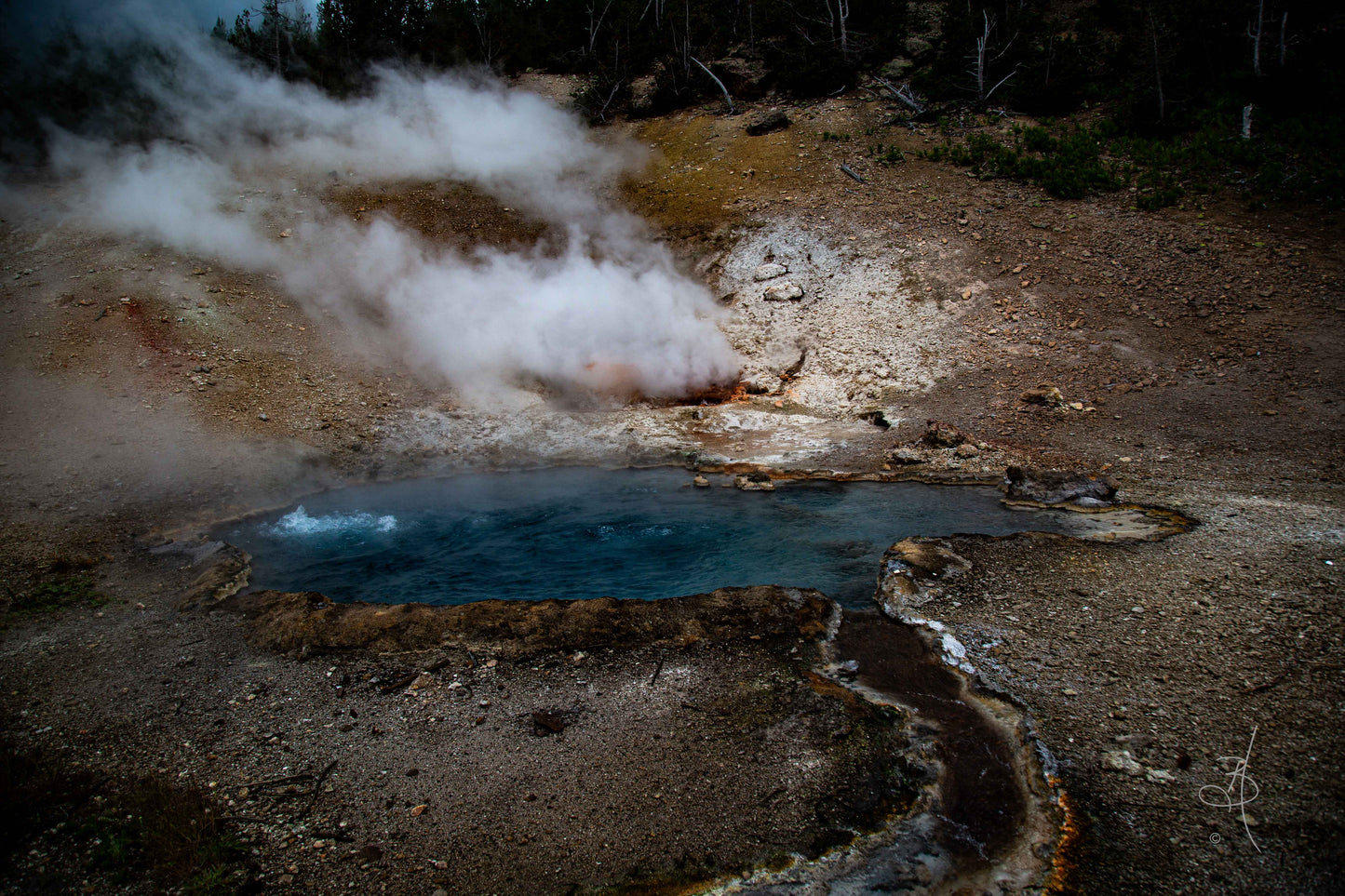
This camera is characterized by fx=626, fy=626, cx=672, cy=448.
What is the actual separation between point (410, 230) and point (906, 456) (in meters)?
12.7

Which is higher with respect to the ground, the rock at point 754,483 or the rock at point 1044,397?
the rock at point 1044,397

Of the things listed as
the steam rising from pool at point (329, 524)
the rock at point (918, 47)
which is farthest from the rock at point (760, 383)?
the rock at point (918, 47)

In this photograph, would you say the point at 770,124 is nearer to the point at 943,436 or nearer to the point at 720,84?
the point at 720,84

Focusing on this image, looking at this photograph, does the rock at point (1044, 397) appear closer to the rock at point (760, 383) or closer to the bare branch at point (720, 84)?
the rock at point (760, 383)

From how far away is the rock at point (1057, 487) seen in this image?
7.69 meters

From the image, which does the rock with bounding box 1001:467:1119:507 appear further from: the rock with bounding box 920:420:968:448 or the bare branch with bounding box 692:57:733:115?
the bare branch with bounding box 692:57:733:115

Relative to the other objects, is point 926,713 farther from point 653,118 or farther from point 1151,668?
point 653,118

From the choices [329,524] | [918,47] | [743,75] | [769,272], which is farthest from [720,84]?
[329,524]

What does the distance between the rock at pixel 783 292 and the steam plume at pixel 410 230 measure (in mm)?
1286

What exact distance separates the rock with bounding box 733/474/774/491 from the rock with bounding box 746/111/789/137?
528 inches

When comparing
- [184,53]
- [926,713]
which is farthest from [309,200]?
[926,713]

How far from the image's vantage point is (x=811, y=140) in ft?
58.1

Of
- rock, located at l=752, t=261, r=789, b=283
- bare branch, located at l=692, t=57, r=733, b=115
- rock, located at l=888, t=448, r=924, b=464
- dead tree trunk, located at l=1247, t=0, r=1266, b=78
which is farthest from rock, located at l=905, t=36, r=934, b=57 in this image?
rock, located at l=888, t=448, r=924, b=464

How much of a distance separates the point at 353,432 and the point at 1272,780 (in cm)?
1126
